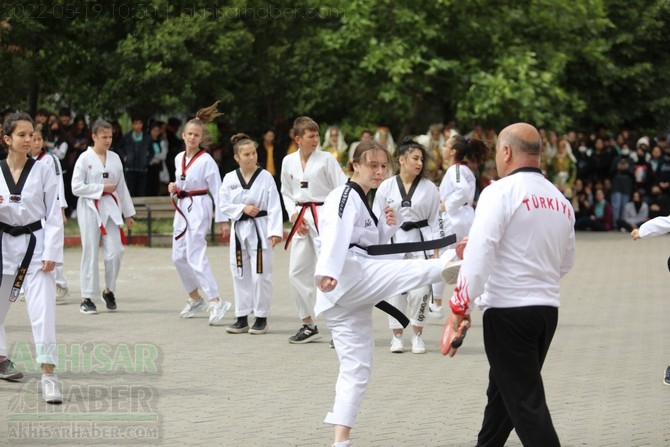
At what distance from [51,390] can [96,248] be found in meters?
5.28

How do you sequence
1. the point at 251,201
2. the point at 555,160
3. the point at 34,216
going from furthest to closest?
1. the point at 555,160
2. the point at 251,201
3. the point at 34,216

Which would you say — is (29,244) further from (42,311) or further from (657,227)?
(657,227)

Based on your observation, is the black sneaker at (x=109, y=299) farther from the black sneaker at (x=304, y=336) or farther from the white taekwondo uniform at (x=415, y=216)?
the white taekwondo uniform at (x=415, y=216)

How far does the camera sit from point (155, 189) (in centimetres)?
2367

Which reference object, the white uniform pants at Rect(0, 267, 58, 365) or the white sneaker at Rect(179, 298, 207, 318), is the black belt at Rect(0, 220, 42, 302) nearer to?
the white uniform pants at Rect(0, 267, 58, 365)

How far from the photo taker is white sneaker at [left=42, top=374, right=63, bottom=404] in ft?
27.9

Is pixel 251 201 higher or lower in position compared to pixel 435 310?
higher

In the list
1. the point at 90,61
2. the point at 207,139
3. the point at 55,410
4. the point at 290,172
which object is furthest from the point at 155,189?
the point at 55,410

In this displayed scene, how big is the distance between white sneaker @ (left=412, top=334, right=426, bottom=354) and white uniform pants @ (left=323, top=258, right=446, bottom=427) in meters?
3.54

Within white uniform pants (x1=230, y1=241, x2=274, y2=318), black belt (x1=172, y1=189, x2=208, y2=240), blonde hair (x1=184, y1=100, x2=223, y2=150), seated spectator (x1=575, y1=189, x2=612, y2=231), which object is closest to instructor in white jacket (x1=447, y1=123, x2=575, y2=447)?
white uniform pants (x1=230, y1=241, x2=274, y2=318)

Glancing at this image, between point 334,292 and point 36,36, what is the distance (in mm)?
17418

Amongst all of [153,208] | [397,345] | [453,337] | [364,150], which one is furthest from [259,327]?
[153,208]

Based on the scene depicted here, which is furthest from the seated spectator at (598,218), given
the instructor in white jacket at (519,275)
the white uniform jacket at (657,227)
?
the instructor in white jacket at (519,275)

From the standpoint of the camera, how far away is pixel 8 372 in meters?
9.32
